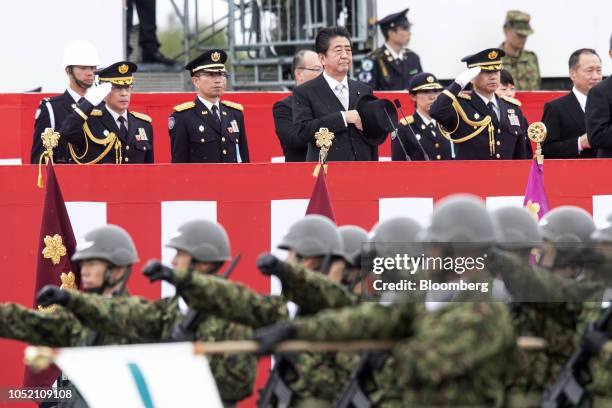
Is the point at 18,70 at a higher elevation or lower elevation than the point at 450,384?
higher

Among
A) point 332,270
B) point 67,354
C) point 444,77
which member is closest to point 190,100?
point 444,77

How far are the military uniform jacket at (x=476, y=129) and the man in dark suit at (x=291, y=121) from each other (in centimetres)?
99

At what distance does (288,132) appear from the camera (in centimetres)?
1260

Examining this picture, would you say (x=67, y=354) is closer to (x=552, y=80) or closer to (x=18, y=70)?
(x=18, y=70)

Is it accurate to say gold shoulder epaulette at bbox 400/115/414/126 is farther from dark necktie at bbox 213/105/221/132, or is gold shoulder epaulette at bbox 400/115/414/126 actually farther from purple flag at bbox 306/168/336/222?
purple flag at bbox 306/168/336/222

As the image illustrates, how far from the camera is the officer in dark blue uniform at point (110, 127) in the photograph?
12359 millimetres

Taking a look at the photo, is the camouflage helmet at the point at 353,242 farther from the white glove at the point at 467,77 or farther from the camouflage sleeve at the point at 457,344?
the white glove at the point at 467,77

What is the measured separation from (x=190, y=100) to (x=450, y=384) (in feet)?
22.1

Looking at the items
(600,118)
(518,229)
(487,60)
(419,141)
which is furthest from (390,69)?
(518,229)

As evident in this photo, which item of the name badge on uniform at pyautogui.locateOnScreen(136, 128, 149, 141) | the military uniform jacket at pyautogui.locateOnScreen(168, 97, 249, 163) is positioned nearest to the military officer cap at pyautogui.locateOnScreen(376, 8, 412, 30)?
the military uniform jacket at pyautogui.locateOnScreen(168, 97, 249, 163)

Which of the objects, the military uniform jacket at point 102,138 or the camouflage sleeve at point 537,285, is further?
the military uniform jacket at point 102,138

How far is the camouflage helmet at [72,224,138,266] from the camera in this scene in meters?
9.80

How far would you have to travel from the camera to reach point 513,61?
15883 millimetres

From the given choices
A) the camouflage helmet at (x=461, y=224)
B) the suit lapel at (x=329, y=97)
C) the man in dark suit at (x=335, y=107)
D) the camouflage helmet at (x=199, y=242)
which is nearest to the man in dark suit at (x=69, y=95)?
the man in dark suit at (x=335, y=107)
